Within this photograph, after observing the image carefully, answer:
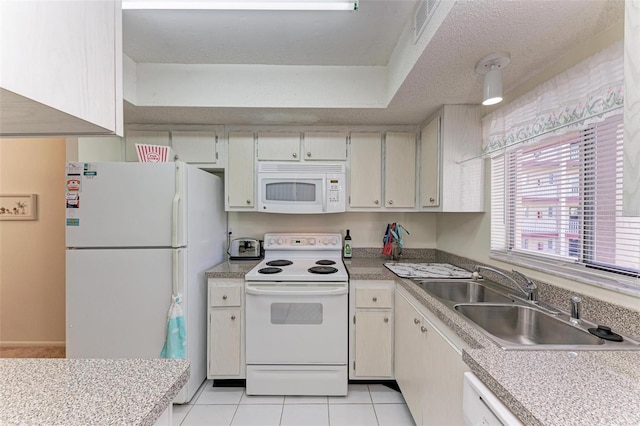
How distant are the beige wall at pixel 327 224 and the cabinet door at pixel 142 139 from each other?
88 centimetres

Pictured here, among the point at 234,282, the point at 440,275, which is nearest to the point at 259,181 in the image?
the point at 234,282

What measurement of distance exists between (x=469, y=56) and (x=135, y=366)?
1.84 m

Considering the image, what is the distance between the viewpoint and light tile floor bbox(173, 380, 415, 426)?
1676 millimetres

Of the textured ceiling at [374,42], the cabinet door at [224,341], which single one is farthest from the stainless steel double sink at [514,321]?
the cabinet door at [224,341]

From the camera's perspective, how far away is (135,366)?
714mm

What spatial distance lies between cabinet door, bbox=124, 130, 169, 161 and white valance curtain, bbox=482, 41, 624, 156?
260 cm

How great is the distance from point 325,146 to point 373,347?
1.67m

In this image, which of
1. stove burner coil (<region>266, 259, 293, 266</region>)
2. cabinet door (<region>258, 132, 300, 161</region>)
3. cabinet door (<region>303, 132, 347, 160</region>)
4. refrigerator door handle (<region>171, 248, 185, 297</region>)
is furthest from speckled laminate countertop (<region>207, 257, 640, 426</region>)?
cabinet door (<region>258, 132, 300, 161</region>)

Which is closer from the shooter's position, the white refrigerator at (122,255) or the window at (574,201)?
the window at (574,201)

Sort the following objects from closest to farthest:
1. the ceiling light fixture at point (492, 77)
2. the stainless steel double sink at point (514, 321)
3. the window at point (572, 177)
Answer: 1. the stainless steel double sink at point (514, 321)
2. the window at point (572, 177)
3. the ceiling light fixture at point (492, 77)

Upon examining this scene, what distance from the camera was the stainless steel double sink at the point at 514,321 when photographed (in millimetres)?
936

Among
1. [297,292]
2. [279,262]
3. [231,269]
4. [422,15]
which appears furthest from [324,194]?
[422,15]

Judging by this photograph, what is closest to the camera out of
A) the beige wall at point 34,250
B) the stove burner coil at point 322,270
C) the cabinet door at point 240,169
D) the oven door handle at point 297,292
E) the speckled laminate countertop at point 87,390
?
the speckled laminate countertop at point 87,390

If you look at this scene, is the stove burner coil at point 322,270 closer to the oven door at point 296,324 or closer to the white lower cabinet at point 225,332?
the oven door at point 296,324
